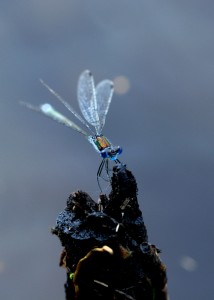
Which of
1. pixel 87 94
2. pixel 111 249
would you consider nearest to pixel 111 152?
pixel 87 94

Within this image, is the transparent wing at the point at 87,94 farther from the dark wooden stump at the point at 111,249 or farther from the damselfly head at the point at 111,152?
the dark wooden stump at the point at 111,249

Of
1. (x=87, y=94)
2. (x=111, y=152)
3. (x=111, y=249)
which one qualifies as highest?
(x=87, y=94)

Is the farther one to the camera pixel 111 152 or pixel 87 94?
pixel 87 94

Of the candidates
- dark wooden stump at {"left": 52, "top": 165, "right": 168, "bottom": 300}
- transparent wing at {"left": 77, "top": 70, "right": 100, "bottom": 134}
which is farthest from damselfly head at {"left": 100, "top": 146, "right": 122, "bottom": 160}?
transparent wing at {"left": 77, "top": 70, "right": 100, "bottom": 134}

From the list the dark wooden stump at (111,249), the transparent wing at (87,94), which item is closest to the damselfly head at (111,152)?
the dark wooden stump at (111,249)

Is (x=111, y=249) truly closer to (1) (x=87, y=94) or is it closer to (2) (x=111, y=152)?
(2) (x=111, y=152)

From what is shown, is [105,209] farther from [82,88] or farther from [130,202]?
[82,88]

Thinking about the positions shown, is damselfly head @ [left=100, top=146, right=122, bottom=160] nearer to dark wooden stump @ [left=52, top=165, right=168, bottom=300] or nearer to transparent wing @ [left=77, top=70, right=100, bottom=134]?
dark wooden stump @ [left=52, top=165, right=168, bottom=300]
